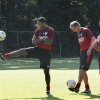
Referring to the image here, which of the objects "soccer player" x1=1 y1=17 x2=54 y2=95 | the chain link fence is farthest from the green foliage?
"soccer player" x1=1 y1=17 x2=54 y2=95

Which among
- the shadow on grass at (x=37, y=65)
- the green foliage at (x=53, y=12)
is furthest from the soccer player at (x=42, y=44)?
the green foliage at (x=53, y=12)

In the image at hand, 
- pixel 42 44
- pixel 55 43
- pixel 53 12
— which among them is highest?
pixel 53 12

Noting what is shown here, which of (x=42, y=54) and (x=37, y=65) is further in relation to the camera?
(x=37, y=65)

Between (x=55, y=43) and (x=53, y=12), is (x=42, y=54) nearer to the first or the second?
(x=55, y=43)

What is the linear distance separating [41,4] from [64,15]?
2.74 metres

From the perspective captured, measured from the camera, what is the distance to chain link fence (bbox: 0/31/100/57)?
131 feet

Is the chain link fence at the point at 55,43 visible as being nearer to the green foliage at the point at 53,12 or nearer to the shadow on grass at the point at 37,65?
the green foliage at the point at 53,12

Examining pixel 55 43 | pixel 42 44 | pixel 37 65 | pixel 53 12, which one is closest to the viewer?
pixel 42 44

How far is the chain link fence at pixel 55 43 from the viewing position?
39844mm

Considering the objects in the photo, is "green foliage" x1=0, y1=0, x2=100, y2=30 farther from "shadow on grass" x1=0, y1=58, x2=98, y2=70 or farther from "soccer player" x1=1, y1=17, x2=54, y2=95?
"soccer player" x1=1, y1=17, x2=54, y2=95

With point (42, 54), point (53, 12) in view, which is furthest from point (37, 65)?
point (53, 12)

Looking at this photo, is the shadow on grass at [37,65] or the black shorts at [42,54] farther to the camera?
the shadow on grass at [37,65]

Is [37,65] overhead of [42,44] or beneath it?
beneath

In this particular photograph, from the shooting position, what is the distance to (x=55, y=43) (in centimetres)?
4084
